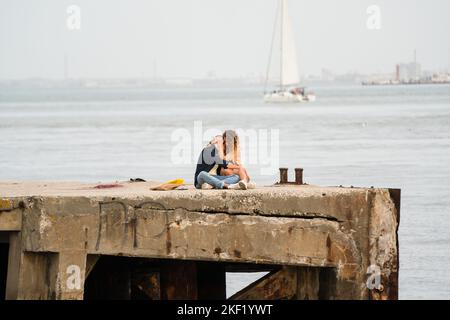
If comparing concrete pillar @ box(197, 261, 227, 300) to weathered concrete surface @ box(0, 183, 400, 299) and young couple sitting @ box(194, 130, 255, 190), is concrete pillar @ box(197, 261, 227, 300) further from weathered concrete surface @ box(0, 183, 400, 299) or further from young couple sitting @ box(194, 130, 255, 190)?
weathered concrete surface @ box(0, 183, 400, 299)

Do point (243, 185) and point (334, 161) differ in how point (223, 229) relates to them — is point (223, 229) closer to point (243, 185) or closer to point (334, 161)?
point (243, 185)

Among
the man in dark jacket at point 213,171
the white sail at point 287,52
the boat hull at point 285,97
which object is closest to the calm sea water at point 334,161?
the man in dark jacket at point 213,171

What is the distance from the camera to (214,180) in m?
13.8

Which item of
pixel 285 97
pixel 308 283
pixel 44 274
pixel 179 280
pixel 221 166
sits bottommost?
pixel 285 97

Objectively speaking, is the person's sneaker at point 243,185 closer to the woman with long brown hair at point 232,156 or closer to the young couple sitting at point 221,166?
the young couple sitting at point 221,166

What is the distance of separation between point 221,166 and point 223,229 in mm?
1465

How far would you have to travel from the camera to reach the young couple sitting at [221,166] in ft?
45.4

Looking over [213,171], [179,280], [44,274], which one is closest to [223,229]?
[213,171]

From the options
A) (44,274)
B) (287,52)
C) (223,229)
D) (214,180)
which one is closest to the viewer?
(223,229)

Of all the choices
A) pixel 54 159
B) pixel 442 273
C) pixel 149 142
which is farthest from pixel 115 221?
pixel 149 142

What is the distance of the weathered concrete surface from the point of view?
12.8m

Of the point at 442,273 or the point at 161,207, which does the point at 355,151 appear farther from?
the point at 161,207

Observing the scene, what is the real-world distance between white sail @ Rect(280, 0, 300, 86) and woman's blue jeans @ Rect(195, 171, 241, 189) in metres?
101
